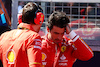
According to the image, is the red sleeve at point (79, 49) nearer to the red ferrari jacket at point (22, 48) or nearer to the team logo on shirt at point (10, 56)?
the red ferrari jacket at point (22, 48)

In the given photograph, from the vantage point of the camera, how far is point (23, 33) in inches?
61.6

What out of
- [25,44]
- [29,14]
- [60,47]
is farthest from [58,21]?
[25,44]

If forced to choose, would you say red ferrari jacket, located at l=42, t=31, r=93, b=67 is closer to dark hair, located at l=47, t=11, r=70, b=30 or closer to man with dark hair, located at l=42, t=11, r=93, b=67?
man with dark hair, located at l=42, t=11, r=93, b=67

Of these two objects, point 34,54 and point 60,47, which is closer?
point 34,54

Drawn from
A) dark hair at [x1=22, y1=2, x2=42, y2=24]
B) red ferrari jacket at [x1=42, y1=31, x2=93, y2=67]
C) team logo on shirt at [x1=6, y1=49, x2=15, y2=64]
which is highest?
dark hair at [x1=22, y1=2, x2=42, y2=24]

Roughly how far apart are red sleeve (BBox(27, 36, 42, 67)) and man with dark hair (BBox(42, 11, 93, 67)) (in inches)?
28.8

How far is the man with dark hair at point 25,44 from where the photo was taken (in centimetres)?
143

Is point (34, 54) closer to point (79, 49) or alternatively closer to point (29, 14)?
point (29, 14)

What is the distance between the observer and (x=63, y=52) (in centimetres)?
222

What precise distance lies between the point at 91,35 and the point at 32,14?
5.27 ft

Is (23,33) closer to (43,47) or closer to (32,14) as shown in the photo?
(32,14)

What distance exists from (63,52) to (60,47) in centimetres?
7

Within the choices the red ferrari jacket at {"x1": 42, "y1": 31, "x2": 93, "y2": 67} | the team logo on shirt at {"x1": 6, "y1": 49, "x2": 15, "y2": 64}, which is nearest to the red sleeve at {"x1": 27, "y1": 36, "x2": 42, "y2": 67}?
the team logo on shirt at {"x1": 6, "y1": 49, "x2": 15, "y2": 64}

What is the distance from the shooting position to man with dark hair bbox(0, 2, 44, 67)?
143 centimetres
